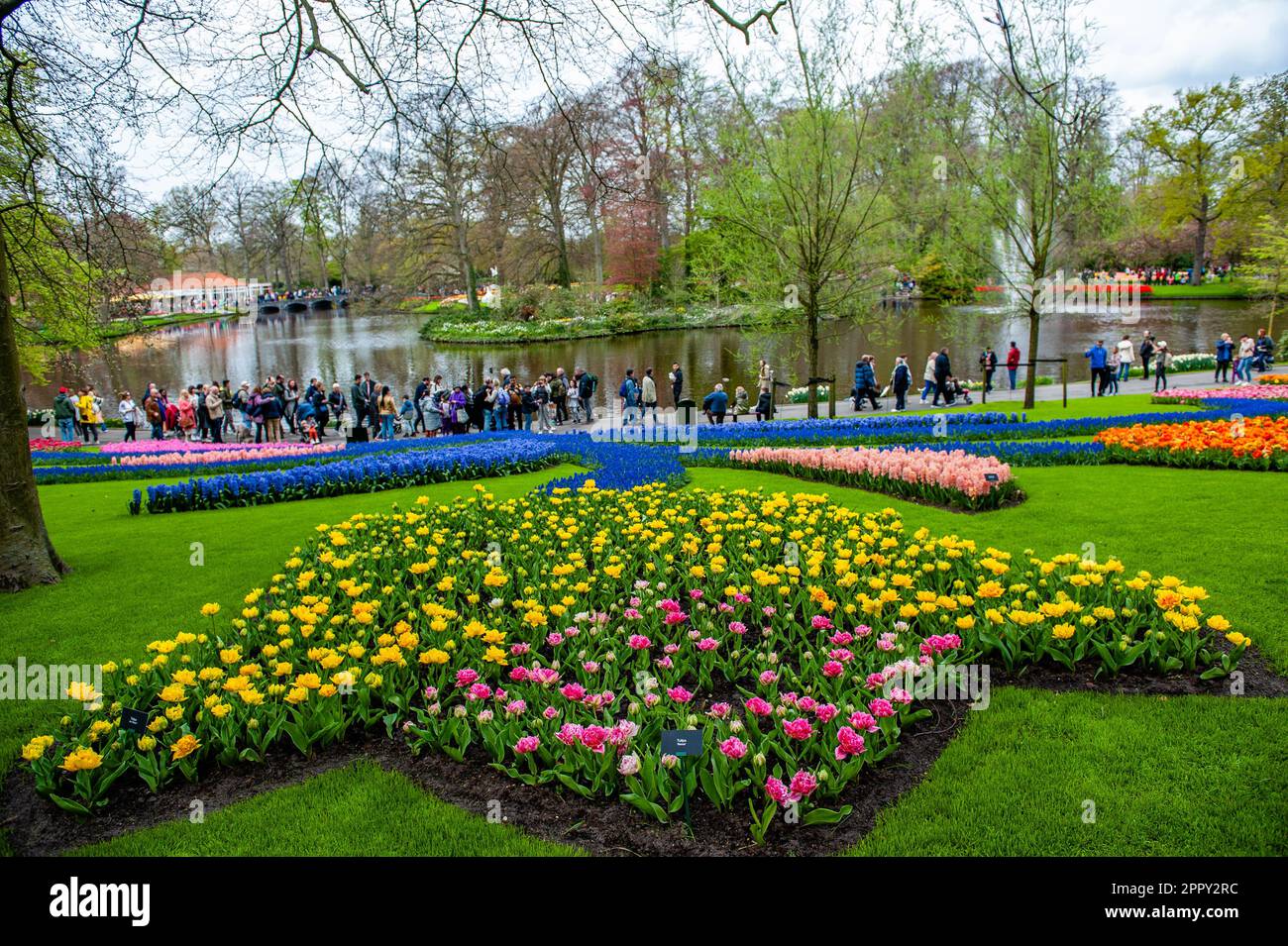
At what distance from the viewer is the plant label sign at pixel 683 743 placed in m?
3.12

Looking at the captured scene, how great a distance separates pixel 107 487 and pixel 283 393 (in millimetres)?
10152

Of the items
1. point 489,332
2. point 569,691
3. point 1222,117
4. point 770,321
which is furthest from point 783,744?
point 1222,117

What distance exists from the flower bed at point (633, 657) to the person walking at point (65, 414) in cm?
2200

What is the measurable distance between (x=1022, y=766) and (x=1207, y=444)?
8835 millimetres

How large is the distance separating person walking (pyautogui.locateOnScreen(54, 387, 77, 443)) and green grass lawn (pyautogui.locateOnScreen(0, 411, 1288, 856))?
20.4m

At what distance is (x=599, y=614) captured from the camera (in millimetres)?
5352

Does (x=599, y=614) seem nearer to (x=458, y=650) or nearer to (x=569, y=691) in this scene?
(x=458, y=650)

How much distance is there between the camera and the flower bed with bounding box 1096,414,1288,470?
32.8 feet

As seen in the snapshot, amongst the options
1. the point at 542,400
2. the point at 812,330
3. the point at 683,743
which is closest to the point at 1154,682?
the point at 683,743

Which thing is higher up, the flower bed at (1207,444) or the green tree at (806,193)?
the green tree at (806,193)

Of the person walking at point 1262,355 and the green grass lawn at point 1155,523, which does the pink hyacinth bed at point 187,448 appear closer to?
the green grass lawn at point 1155,523

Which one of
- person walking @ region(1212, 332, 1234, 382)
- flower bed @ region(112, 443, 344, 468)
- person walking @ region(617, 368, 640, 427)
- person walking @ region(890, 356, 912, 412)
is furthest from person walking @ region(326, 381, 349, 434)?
person walking @ region(1212, 332, 1234, 382)

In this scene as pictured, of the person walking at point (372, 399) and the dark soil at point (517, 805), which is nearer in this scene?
the dark soil at point (517, 805)

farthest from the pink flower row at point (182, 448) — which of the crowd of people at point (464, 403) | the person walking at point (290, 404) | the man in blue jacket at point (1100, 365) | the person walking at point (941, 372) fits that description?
the man in blue jacket at point (1100, 365)
